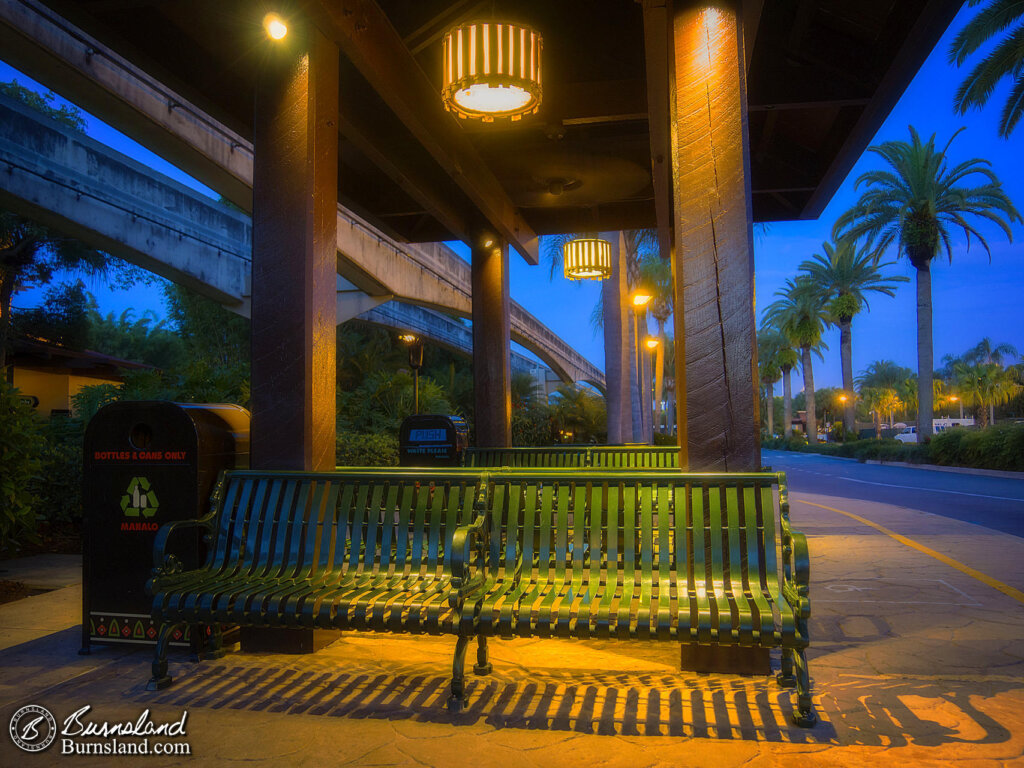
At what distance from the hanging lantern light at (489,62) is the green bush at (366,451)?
9058 mm

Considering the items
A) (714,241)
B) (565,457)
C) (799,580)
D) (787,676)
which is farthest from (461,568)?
(565,457)

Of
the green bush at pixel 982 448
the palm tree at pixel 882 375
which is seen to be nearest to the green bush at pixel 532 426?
the green bush at pixel 982 448

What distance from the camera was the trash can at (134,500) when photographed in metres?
4.63

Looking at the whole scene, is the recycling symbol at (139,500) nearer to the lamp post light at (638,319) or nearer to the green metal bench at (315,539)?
the green metal bench at (315,539)

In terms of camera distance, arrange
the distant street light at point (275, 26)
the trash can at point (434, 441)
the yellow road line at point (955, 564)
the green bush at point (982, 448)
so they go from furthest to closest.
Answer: the green bush at point (982, 448), the trash can at point (434, 441), the yellow road line at point (955, 564), the distant street light at point (275, 26)

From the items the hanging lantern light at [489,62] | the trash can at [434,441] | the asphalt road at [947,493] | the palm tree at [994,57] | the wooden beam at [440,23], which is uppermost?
the palm tree at [994,57]

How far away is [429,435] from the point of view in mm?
9734

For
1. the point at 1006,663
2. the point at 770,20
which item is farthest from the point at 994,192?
the point at 1006,663

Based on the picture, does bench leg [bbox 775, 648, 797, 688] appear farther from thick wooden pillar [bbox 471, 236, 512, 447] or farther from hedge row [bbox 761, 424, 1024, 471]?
hedge row [bbox 761, 424, 1024, 471]

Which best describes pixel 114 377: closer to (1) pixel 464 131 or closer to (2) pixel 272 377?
(1) pixel 464 131

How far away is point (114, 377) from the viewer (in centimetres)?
2975

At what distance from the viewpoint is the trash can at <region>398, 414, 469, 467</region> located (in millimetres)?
9586

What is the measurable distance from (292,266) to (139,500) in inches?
72.0

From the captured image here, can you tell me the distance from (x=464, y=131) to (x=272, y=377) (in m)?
4.61
